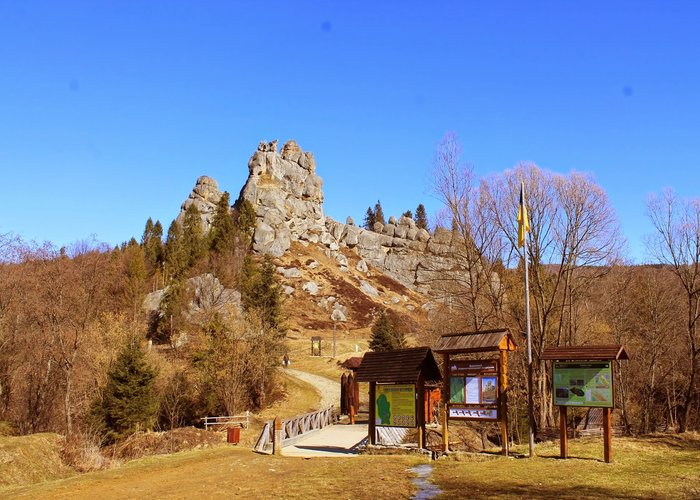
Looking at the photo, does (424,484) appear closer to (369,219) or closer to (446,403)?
(446,403)

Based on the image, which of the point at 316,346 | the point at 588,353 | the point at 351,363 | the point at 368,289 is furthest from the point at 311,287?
the point at 588,353

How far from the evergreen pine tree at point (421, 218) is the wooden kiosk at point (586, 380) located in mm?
139302

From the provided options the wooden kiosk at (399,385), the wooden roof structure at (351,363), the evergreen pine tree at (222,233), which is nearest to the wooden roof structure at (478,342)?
the wooden kiosk at (399,385)

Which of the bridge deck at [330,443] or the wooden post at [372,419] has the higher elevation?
the wooden post at [372,419]

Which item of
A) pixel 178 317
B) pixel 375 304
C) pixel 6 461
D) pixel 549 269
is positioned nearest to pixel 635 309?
pixel 549 269

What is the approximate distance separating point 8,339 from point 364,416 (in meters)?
20.5

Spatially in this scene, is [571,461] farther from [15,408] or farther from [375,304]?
[375,304]

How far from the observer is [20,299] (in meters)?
30.4

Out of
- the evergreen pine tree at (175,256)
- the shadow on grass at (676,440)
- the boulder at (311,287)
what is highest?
the evergreen pine tree at (175,256)

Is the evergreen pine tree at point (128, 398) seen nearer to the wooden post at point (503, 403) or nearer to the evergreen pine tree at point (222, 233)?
the wooden post at point (503, 403)

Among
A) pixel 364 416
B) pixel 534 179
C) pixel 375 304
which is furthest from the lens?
pixel 375 304

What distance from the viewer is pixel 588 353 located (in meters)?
15.0

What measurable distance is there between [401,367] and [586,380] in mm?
5766

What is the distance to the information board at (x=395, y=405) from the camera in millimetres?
18141
